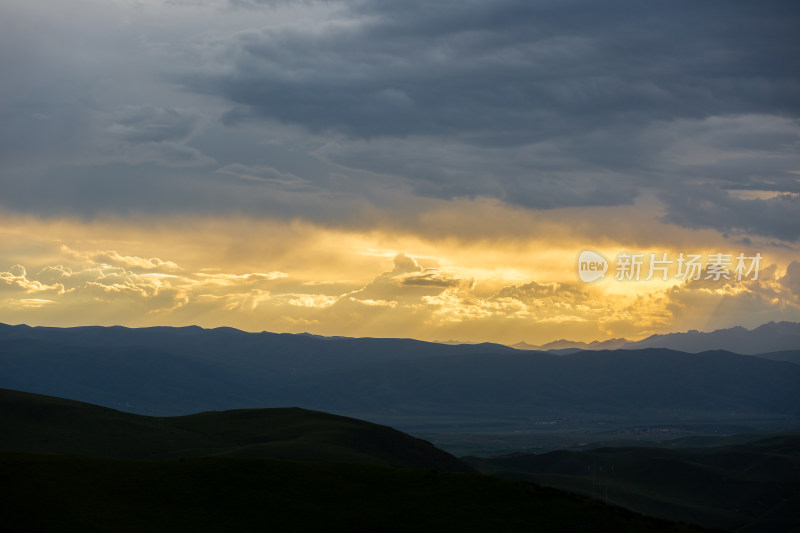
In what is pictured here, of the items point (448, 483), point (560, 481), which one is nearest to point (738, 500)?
point (560, 481)

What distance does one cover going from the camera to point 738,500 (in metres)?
192

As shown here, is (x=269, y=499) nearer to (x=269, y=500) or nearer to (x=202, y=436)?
(x=269, y=500)

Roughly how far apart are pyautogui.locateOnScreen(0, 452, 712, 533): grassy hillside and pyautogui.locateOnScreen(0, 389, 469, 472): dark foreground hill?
4246cm

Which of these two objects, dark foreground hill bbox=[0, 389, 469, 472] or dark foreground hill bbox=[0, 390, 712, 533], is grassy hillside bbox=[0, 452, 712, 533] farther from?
dark foreground hill bbox=[0, 389, 469, 472]

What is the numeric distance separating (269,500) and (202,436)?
264ft

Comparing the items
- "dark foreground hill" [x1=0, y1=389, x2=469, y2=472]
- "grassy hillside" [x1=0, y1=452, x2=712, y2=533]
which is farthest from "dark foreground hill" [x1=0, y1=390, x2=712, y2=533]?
"dark foreground hill" [x1=0, y1=389, x2=469, y2=472]

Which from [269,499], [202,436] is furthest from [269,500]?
[202,436]

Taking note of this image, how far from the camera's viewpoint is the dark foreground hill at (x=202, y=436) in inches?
5015

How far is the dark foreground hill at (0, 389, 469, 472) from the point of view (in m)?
127

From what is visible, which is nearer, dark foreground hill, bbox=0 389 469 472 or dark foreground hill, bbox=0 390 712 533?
dark foreground hill, bbox=0 390 712 533

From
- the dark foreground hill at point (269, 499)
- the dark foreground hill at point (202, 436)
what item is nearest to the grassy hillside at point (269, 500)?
the dark foreground hill at point (269, 499)

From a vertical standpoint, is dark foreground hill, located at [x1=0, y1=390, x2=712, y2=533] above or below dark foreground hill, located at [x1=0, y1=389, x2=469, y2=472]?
above

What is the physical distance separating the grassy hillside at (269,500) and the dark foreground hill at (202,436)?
42462mm

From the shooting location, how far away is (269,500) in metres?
71.8
